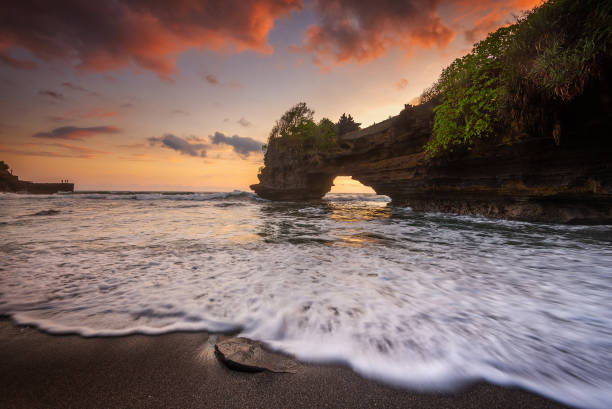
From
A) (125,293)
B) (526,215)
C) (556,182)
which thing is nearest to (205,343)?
(125,293)

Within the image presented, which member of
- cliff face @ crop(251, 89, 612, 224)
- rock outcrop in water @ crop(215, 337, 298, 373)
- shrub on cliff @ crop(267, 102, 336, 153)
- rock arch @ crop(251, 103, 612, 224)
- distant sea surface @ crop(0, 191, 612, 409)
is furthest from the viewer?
shrub on cliff @ crop(267, 102, 336, 153)

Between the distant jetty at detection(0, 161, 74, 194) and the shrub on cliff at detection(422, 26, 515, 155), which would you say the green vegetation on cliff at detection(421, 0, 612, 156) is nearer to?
the shrub on cliff at detection(422, 26, 515, 155)

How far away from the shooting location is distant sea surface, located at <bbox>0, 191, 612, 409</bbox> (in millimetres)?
1611

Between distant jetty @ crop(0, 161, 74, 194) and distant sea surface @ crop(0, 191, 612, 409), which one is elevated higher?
distant jetty @ crop(0, 161, 74, 194)

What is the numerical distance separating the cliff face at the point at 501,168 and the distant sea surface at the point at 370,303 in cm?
342

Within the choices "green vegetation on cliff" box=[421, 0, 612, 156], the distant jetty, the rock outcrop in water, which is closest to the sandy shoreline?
the rock outcrop in water

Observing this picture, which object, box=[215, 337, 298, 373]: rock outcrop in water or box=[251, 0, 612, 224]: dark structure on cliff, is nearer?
box=[215, 337, 298, 373]: rock outcrop in water

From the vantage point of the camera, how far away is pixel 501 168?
9.09 m

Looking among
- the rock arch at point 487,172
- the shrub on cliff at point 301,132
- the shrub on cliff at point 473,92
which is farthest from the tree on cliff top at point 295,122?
the shrub on cliff at point 473,92

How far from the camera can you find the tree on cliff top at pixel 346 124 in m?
28.5

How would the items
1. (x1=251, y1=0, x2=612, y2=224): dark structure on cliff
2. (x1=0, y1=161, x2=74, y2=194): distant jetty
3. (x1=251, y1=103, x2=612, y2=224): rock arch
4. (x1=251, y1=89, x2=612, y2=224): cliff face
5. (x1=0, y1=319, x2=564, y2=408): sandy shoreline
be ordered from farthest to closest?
(x1=0, y1=161, x2=74, y2=194): distant jetty
(x1=251, y1=103, x2=612, y2=224): rock arch
(x1=251, y1=89, x2=612, y2=224): cliff face
(x1=251, y1=0, x2=612, y2=224): dark structure on cliff
(x1=0, y1=319, x2=564, y2=408): sandy shoreline

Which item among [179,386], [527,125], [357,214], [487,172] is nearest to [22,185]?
[357,214]

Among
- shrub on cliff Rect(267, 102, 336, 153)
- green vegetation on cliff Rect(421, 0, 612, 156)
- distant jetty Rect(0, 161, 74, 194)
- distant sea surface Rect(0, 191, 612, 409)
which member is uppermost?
shrub on cliff Rect(267, 102, 336, 153)

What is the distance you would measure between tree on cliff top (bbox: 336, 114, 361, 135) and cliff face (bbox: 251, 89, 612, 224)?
11.2m
